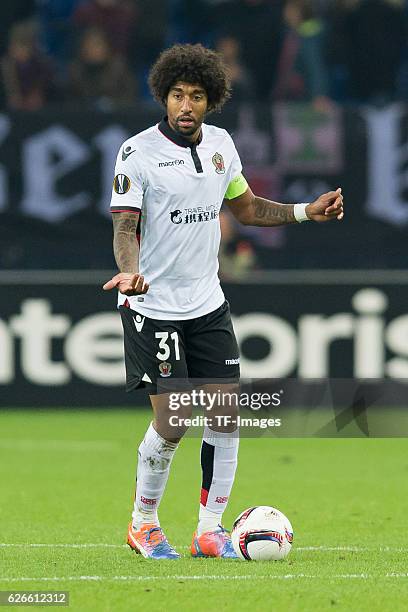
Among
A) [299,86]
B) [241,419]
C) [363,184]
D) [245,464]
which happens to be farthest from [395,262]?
[241,419]

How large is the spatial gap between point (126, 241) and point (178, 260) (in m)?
0.30

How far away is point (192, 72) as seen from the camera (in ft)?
21.1

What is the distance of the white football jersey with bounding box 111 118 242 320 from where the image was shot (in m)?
6.43

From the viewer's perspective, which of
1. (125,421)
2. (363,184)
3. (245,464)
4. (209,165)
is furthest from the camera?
(363,184)

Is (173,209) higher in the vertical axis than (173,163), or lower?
lower

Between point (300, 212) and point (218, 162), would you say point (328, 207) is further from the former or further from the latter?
point (218, 162)

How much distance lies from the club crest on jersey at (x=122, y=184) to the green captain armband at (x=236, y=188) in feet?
2.04

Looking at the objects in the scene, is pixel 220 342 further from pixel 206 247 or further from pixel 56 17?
pixel 56 17

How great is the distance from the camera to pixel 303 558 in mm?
6605

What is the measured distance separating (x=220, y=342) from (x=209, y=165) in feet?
Result: 2.61

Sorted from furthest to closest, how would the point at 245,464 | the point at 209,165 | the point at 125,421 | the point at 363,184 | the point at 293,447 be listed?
the point at 363,184
the point at 125,421
the point at 293,447
the point at 245,464
the point at 209,165

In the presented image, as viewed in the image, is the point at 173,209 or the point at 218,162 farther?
the point at 218,162

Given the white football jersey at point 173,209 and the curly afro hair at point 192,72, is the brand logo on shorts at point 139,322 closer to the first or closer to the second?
the white football jersey at point 173,209

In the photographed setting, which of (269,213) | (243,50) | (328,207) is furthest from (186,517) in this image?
(243,50)
